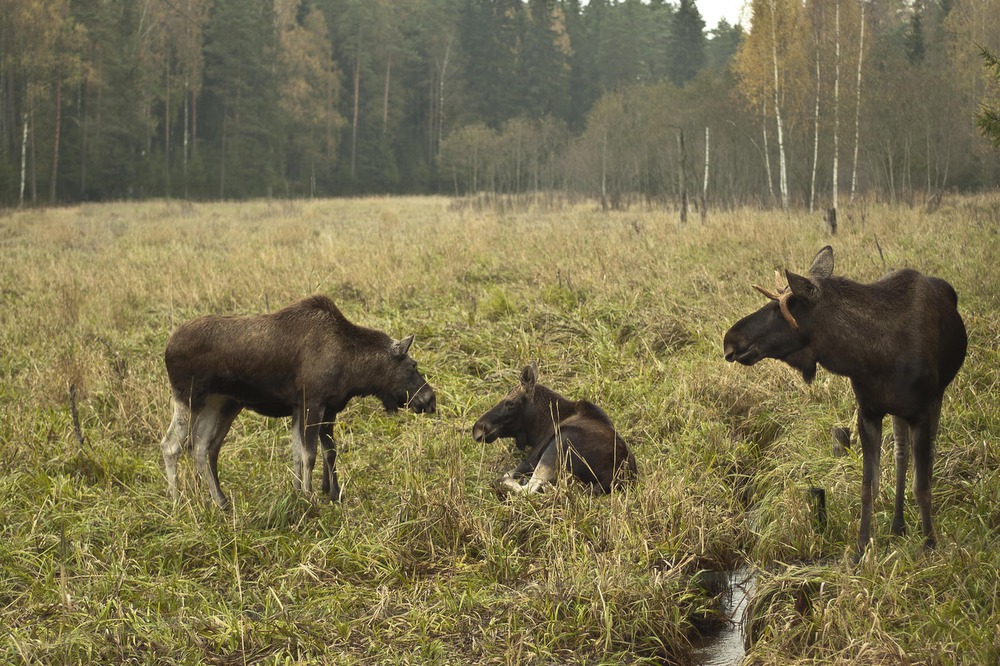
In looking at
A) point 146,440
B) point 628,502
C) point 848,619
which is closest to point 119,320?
point 146,440

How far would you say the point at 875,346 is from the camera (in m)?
4.82

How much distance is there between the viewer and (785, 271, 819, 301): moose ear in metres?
4.79

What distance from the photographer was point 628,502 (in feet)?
18.5

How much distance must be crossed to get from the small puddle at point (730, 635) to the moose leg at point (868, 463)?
0.66 meters

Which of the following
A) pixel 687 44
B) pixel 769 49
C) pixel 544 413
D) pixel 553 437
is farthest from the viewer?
pixel 687 44

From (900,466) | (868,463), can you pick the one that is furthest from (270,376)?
(900,466)

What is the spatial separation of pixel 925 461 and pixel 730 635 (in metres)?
1.39

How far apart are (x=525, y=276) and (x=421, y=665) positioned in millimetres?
9054

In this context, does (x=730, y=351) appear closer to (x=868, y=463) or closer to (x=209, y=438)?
(x=868, y=463)

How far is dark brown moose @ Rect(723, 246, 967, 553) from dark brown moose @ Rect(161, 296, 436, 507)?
2719 mm

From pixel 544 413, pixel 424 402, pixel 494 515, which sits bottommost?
pixel 494 515

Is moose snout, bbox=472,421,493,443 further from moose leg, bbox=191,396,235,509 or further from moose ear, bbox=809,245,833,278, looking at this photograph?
moose ear, bbox=809,245,833,278

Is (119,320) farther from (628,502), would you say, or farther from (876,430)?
(876,430)

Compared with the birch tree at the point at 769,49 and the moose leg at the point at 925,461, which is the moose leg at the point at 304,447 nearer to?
the moose leg at the point at 925,461
